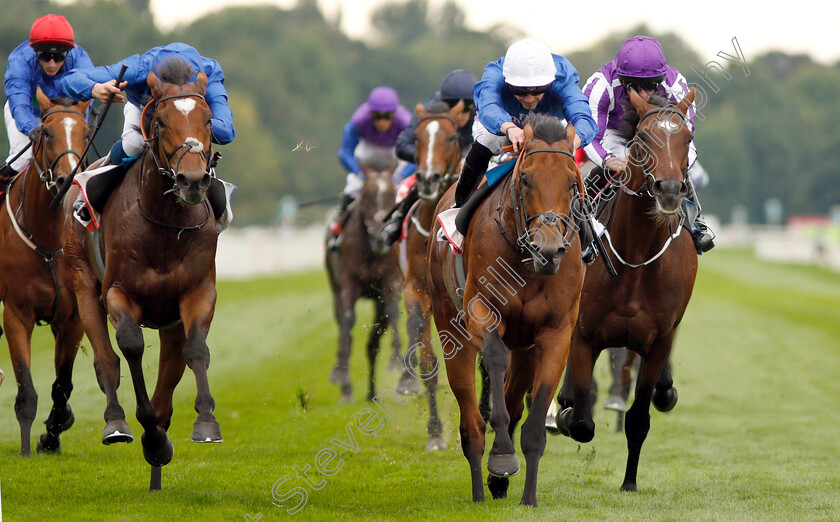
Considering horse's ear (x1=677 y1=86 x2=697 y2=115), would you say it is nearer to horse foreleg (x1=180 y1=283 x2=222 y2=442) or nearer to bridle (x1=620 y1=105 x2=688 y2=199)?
bridle (x1=620 y1=105 x2=688 y2=199)

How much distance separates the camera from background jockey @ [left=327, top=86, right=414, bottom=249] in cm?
1238

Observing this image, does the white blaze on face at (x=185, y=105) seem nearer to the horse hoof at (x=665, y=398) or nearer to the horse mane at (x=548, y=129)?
the horse mane at (x=548, y=129)

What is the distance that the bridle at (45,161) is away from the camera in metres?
7.80

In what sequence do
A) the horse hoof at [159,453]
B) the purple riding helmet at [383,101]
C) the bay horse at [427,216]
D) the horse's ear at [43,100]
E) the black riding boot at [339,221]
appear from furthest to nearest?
the black riding boot at [339,221], the purple riding helmet at [383,101], the bay horse at [427,216], the horse's ear at [43,100], the horse hoof at [159,453]

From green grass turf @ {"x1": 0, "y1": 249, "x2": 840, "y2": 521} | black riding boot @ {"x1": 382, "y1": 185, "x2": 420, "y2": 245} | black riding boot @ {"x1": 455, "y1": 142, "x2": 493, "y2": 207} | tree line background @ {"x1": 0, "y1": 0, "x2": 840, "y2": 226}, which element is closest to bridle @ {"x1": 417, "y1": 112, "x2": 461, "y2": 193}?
black riding boot @ {"x1": 382, "y1": 185, "x2": 420, "y2": 245}

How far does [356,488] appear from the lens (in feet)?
23.9

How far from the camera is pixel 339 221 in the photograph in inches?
501

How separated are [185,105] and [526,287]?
213 centimetres

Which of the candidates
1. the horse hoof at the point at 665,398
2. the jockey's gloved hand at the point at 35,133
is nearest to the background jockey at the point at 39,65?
the jockey's gloved hand at the point at 35,133

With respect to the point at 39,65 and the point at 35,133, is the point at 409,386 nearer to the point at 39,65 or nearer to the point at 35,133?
the point at 35,133

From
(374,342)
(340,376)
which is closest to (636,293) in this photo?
(374,342)

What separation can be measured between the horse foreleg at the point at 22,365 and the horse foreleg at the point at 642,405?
4198 millimetres

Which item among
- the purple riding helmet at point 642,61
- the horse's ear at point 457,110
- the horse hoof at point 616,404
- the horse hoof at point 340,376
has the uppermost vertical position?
the horse's ear at point 457,110

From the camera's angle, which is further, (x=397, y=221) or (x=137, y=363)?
(x=397, y=221)
